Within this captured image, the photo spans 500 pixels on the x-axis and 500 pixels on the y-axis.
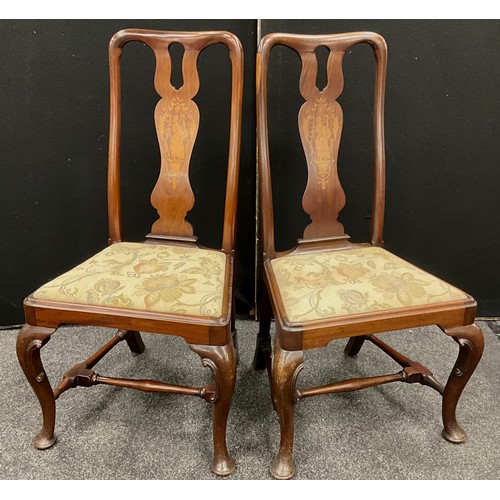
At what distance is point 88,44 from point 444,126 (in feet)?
4.56

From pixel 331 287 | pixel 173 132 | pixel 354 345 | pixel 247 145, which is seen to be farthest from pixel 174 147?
pixel 354 345

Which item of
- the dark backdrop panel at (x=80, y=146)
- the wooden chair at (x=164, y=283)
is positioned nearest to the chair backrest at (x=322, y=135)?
the wooden chair at (x=164, y=283)

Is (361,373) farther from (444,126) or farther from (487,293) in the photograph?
(444,126)

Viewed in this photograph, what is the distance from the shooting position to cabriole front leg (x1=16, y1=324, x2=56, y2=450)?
1.10 meters

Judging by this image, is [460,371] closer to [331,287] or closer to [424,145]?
[331,287]

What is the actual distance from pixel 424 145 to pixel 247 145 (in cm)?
71

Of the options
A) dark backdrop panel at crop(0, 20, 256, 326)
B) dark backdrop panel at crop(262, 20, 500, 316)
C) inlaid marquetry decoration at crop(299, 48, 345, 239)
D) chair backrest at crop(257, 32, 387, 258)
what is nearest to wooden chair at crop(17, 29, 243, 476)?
chair backrest at crop(257, 32, 387, 258)

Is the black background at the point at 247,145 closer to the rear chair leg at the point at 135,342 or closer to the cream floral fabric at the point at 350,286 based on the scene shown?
the rear chair leg at the point at 135,342

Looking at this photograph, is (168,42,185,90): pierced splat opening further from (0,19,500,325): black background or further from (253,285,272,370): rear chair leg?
(253,285,272,370): rear chair leg

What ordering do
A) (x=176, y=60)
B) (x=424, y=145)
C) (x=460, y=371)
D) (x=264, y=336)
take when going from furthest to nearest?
(x=424, y=145) → (x=176, y=60) → (x=264, y=336) → (x=460, y=371)

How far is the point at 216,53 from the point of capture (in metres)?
1.65

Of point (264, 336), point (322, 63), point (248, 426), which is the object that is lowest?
point (248, 426)

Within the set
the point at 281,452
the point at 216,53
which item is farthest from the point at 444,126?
the point at 281,452

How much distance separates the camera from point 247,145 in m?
1.76
